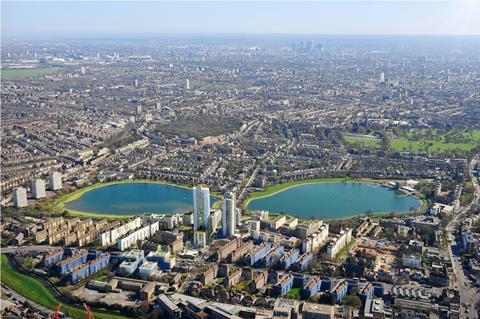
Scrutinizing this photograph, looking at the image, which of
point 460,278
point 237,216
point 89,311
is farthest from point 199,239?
point 460,278

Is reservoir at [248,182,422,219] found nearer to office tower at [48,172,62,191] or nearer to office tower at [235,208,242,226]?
office tower at [235,208,242,226]

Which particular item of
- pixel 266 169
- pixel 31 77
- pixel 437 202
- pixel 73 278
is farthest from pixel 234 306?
pixel 31 77

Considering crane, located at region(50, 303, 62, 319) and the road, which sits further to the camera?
the road

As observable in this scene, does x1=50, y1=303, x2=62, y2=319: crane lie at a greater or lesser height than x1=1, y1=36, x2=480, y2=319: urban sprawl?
lesser

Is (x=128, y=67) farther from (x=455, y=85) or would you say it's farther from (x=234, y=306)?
(x=234, y=306)

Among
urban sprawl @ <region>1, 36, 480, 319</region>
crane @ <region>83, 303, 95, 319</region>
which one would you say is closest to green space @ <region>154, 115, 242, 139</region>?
urban sprawl @ <region>1, 36, 480, 319</region>

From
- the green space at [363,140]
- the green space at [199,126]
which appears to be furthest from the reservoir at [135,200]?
the green space at [363,140]

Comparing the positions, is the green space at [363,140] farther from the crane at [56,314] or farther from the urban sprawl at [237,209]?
the crane at [56,314]
